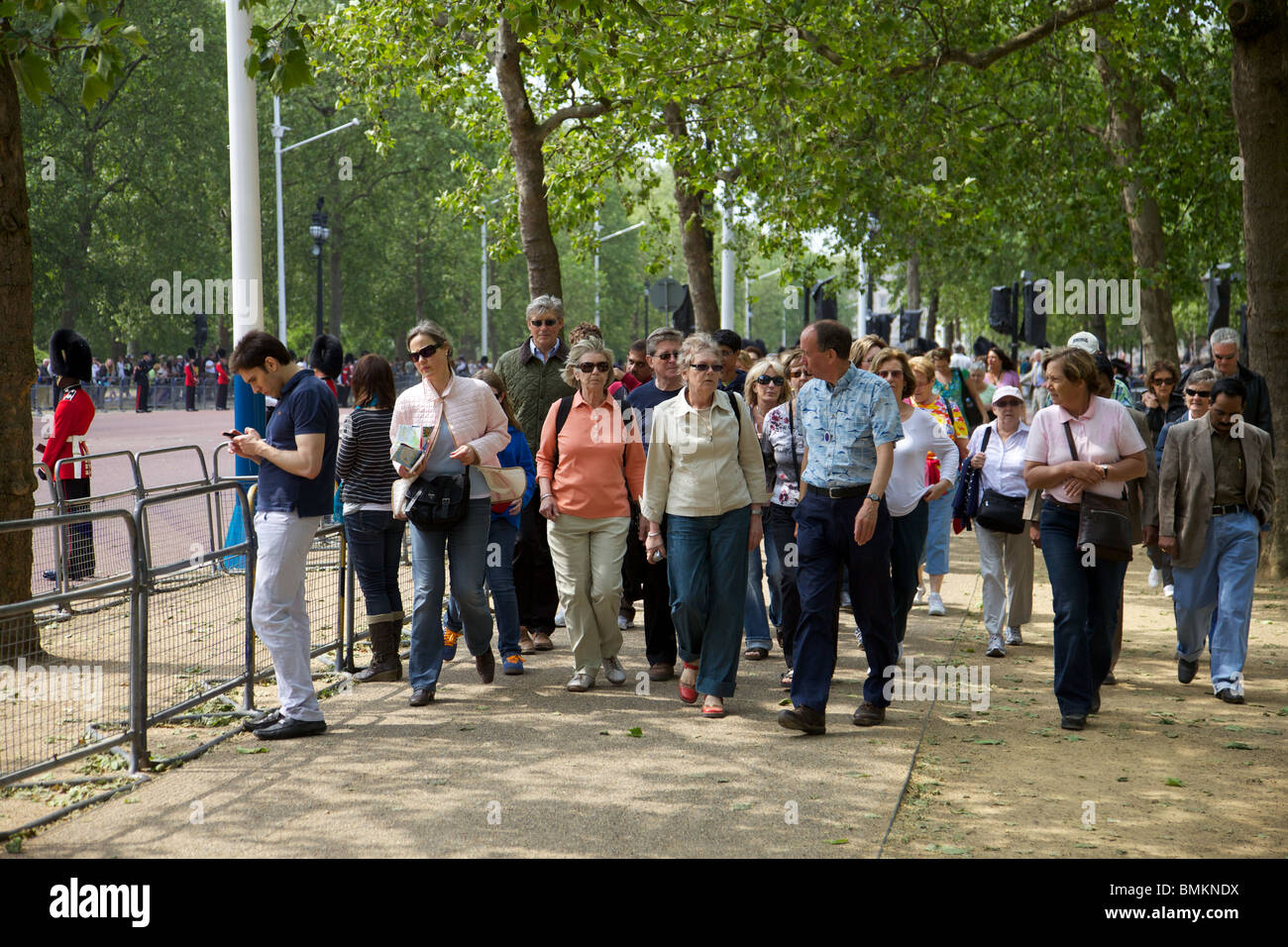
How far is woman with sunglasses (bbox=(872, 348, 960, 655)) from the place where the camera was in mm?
7828

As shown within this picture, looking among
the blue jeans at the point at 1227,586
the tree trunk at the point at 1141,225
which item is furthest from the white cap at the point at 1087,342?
the tree trunk at the point at 1141,225

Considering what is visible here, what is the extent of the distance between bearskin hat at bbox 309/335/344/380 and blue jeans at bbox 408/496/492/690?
11.1 feet

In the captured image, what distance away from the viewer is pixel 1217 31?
64.5ft

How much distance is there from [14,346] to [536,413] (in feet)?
10.5

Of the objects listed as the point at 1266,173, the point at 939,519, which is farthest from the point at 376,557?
the point at 1266,173

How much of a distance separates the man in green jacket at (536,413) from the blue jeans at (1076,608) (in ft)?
10.9

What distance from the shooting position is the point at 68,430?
11.7 meters

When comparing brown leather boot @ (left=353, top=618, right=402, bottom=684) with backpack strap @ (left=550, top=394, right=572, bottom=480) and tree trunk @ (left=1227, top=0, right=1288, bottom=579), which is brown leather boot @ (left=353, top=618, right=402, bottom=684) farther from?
tree trunk @ (left=1227, top=0, right=1288, bottom=579)

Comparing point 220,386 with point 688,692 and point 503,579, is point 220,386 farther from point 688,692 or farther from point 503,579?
point 688,692

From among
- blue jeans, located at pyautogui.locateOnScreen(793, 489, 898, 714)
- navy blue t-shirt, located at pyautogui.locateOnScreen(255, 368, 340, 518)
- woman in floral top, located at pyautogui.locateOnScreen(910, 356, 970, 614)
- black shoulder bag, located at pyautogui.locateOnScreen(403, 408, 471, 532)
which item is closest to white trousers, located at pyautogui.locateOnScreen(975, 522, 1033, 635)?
woman in floral top, located at pyautogui.locateOnScreen(910, 356, 970, 614)

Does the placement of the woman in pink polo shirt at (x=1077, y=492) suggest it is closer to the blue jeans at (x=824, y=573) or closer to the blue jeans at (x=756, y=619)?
the blue jeans at (x=824, y=573)

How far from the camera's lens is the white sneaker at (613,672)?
809 centimetres

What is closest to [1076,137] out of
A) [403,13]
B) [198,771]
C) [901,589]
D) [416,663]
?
[403,13]

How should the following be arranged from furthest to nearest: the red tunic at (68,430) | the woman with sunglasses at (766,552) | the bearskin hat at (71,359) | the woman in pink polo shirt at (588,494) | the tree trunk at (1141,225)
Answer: the tree trunk at (1141,225), the bearskin hat at (71,359), the red tunic at (68,430), the woman with sunglasses at (766,552), the woman in pink polo shirt at (588,494)
